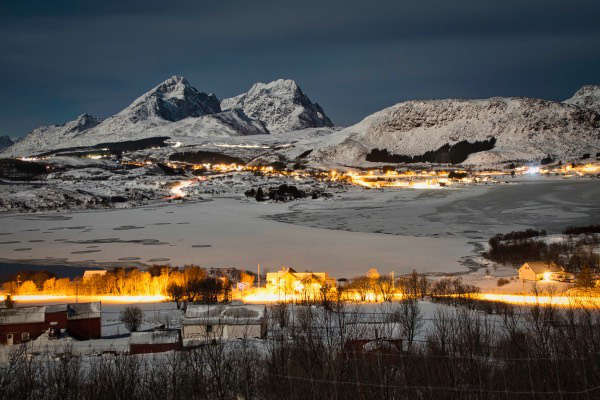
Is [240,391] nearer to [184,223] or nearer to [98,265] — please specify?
[98,265]

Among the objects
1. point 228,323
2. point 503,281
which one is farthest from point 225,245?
point 228,323

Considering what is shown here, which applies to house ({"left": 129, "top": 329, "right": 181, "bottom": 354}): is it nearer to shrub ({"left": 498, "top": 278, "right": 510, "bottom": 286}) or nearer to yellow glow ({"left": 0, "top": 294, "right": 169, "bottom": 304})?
yellow glow ({"left": 0, "top": 294, "right": 169, "bottom": 304})

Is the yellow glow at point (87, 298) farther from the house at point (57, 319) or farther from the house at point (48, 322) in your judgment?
the house at point (57, 319)

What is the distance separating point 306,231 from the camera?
171 ft

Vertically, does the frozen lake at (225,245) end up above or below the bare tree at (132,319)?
above

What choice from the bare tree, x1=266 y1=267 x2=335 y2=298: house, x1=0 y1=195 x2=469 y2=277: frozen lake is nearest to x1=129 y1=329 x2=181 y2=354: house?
the bare tree

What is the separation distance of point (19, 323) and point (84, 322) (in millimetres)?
2270

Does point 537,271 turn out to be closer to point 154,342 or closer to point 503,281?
point 503,281

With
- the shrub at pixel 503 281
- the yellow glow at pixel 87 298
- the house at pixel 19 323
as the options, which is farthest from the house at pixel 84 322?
the shrub at pixel 503 281

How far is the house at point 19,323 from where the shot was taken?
19.9 m

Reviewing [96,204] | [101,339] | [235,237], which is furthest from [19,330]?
[96,204]

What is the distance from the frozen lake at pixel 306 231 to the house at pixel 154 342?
57.0 feet

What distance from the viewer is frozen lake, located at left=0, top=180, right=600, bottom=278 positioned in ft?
126

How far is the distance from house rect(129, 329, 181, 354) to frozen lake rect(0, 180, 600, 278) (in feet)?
57.0
